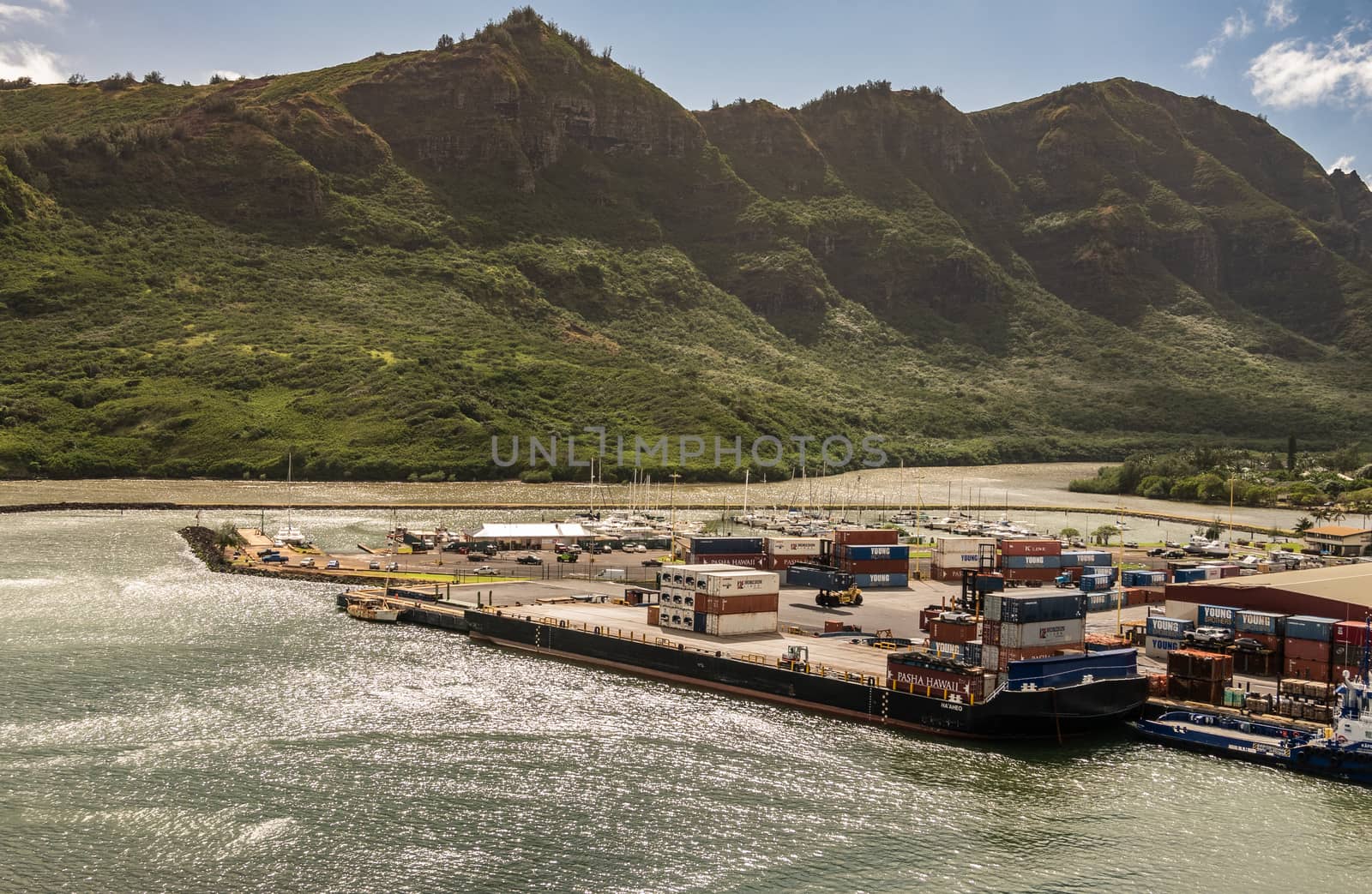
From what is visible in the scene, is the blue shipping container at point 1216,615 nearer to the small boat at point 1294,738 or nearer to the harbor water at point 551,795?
the small boat at point 1294,738

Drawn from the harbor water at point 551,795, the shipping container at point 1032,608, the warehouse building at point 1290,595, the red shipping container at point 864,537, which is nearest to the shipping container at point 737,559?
the red shipping container at point 864,537

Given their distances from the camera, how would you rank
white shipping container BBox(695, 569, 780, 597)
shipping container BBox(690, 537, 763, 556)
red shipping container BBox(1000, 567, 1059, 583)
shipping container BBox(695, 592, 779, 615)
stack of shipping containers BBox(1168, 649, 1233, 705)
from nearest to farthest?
stack of shipping containers BBox(1168, 649, 1233, 705)
shipping container BBox(695, 592, 779, 615)
white shipping container BBox(695, 569, 780, 597)
red shipping container BBox(1000, 567, 1059, 583)
shipping container BBox(690, 537, 763, 556)

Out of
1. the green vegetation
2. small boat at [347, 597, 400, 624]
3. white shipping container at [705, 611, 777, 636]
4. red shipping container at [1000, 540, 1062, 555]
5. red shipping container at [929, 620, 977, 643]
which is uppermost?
the green vegetation

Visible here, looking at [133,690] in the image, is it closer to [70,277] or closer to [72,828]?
[72,828]

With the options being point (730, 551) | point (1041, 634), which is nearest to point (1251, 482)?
point (730, 551)

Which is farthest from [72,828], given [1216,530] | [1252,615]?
[1216,530]

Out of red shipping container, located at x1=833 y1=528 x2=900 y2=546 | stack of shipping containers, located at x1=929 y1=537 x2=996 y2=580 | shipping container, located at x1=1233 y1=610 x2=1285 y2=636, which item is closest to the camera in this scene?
shipping container, located at x1=1233 y1=610 x2=1285 y2=636

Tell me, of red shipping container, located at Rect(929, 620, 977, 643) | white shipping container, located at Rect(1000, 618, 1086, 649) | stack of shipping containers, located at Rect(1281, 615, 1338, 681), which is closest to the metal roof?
stack of shipping containers, located at Rect(1281, 615, 1338, 681)

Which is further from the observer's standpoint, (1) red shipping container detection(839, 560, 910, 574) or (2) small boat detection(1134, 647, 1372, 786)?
(1) red shipping container detection(839, 560, 910, 574)

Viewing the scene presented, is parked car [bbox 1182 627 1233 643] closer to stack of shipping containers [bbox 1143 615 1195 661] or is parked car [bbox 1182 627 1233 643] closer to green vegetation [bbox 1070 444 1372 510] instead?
stack of shipping containers [bbox 1143 615 1195 661]
